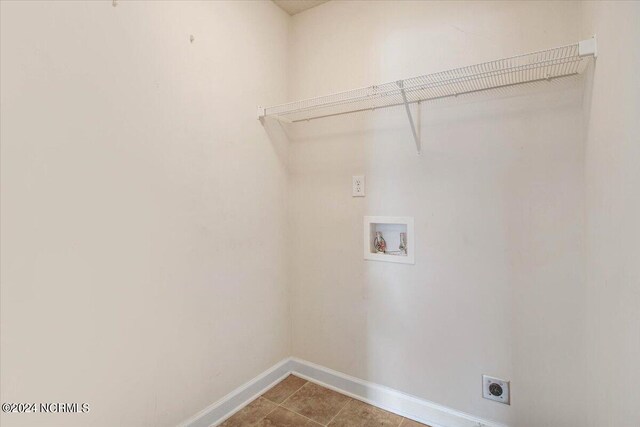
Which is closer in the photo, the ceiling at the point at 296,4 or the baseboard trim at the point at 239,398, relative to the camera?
the baseboard trim at the point at 239,398

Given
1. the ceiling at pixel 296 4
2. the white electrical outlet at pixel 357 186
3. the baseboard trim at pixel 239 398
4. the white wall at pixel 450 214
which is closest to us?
the white wall at pixel 450 214

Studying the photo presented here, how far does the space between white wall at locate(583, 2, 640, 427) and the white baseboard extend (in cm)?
58

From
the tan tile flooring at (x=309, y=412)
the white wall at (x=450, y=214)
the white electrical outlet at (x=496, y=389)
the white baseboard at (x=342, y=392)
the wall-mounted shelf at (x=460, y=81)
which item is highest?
the wall-mounted shelf at (x=460, y=81)

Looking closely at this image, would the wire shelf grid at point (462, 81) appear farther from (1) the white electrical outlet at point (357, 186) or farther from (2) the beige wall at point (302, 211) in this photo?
(1) the white electrical outlet at point (357, 186)

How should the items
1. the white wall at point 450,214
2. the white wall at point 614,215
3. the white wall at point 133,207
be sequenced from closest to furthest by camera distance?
the white wall at point 614,215
the white wall at point 133,207
the white wall at point 450,214

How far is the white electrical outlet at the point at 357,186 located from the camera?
1.82 m

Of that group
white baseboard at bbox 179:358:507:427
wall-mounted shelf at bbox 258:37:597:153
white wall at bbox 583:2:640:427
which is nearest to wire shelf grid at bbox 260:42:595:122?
wall-mounted shelf at bbox 258:37:597:153

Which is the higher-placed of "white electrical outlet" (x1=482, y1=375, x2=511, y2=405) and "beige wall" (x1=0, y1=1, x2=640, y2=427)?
"beige wall" (x1=0, y1=1, x2=640, y2=427)

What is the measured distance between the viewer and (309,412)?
1697mm

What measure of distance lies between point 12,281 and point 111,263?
0.92ft

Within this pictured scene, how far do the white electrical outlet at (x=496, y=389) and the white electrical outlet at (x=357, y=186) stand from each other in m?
1.11

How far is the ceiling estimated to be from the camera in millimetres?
1982

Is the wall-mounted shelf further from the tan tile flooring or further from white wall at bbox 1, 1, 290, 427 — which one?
the tan tile flooring

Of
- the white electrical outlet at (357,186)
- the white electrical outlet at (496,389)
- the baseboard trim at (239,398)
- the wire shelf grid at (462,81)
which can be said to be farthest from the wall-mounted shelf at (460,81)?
the baseboard trim at (239,398)
